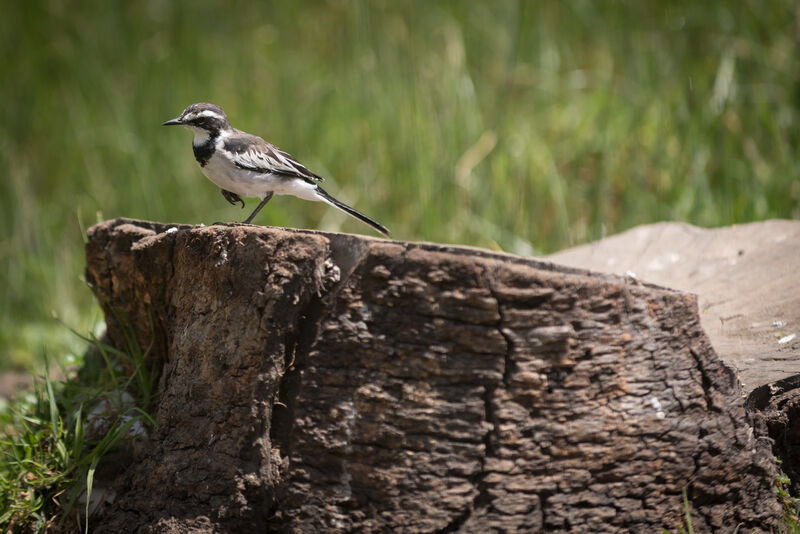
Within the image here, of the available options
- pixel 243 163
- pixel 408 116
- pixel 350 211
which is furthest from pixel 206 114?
pixel 408 116

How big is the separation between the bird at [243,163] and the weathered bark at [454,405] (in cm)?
81

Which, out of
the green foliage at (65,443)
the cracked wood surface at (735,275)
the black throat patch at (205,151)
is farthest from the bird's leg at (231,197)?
the cracked wood surface at (735,275)

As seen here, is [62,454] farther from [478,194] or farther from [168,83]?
[168,83]

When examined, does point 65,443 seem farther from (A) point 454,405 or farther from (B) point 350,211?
(A) point 454,405

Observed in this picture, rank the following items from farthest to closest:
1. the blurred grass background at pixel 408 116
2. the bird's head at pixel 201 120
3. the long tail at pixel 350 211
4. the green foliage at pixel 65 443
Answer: the blurred grass background at pixel 408 116 < the bird's head at pixel 201 120 < the long tail at pixel 350 211 < the green foliage at pixel 65 443

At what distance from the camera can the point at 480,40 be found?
6379 mm

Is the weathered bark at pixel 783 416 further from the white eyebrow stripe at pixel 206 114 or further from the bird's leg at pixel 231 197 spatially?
the white eyebrow stripe at pixel 206 114

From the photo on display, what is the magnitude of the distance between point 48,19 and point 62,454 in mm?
6226

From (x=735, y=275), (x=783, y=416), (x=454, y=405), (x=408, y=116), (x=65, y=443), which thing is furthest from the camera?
(x=408, y=116)

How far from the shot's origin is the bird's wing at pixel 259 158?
2912 millimetres

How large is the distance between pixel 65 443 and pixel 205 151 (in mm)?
1246

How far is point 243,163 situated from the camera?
9.52 ft

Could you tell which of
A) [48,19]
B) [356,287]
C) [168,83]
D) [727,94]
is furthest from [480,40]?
[356,287]

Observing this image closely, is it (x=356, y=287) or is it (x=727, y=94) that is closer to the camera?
(x=356, y=287)
